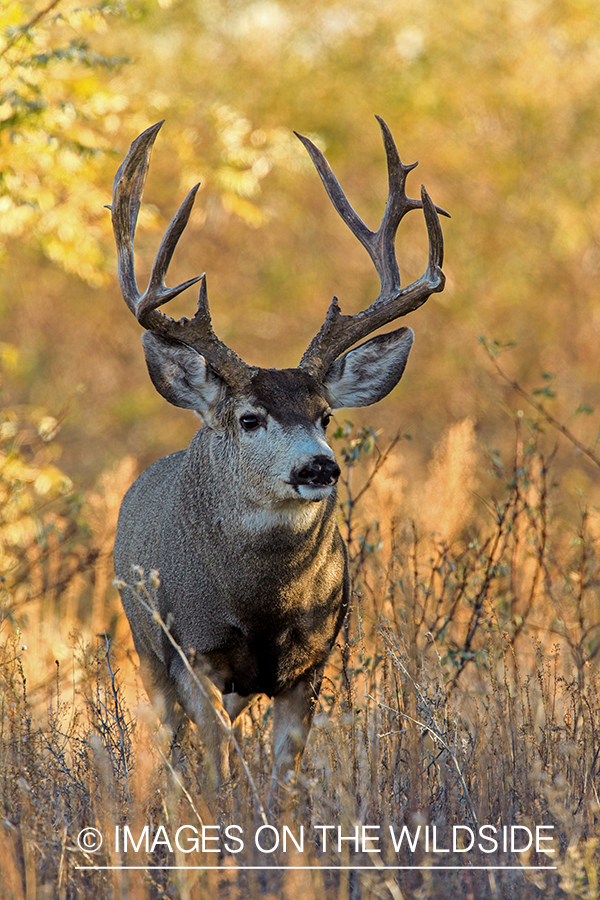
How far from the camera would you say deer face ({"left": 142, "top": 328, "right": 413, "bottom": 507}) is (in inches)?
209

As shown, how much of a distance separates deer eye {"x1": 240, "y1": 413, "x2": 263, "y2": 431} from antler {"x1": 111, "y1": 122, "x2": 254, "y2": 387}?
23 cm

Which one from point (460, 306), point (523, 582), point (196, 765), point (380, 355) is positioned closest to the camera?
point (196, 765)

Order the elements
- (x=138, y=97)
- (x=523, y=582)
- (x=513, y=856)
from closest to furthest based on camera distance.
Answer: (x=513, y=856) < (x=523, y=582) < (x=138, y=97)

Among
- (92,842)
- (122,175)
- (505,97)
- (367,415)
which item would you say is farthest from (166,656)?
(505,97)

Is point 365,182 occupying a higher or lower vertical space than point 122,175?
higher

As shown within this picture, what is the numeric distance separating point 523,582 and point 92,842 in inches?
221

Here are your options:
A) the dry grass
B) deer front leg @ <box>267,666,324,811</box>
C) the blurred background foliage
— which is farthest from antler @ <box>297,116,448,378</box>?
the blurred background foliage

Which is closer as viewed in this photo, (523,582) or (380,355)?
(380,355)

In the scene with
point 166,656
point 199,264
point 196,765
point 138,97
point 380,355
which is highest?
point 199,264

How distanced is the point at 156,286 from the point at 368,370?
4.68ft

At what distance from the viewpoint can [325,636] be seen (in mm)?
5762

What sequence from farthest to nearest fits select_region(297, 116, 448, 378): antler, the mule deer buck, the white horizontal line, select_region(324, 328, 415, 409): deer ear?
1. select_region(324, 328, 415, 409): deer ear
2. select_region(297, 116, 448, 378): antler
3. the mule deer buck
4. the white horizontal line

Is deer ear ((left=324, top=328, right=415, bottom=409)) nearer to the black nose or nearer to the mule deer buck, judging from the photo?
the mule deer buck

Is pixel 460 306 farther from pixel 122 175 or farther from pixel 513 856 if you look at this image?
pixel 513 856
